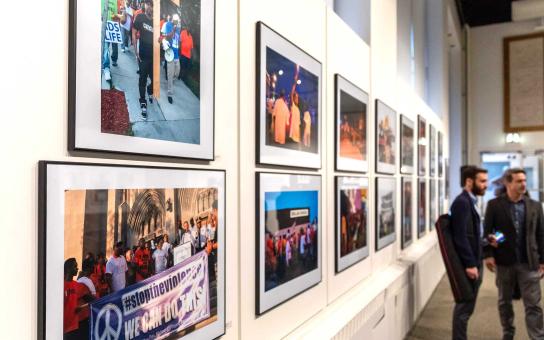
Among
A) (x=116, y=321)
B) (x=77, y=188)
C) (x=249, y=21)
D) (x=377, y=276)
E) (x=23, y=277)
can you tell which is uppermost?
(x=249, y=21)

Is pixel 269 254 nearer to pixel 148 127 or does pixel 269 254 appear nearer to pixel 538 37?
pixel 148 127

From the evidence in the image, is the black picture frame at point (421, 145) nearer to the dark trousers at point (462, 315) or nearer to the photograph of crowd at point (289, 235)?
the dark trousers at point (462, 315)

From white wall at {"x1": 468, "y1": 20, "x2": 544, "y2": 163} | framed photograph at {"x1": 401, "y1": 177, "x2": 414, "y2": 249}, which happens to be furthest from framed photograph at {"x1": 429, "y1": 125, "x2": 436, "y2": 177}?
white wall at {"x1": 468, "y1": 20, "x2": 544, "y2": 163}

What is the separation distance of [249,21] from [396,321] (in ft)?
11.9

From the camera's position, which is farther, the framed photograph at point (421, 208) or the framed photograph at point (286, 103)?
the framed photograph at point (421, 208)

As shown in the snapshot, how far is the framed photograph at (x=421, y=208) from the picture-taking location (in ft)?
21.7

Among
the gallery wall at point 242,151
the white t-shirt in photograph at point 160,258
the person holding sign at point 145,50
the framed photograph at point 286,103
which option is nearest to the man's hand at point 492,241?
the gallery wall at point 242,151

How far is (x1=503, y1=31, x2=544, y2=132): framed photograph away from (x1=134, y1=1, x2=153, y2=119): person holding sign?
1277cm

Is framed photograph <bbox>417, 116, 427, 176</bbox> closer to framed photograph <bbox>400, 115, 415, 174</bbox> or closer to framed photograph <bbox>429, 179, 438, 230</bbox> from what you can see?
framed photograph <bbox>400, 115, 415, 174</bbox>

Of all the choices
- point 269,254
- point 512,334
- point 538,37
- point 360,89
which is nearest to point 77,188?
point 269,254

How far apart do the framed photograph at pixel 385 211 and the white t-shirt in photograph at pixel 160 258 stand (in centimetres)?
313

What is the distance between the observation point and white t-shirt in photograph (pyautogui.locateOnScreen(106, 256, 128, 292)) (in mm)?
1437

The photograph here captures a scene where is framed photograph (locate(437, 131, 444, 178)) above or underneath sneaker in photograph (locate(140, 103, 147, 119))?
above

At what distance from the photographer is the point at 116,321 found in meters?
1.45
